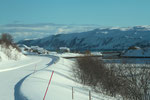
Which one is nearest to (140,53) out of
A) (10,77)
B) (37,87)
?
(10,77)

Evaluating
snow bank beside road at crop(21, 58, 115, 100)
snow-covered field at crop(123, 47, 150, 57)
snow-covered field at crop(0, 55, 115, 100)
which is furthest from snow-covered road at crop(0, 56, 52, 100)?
snow-covered field at crop(123, 47, 150, 57)

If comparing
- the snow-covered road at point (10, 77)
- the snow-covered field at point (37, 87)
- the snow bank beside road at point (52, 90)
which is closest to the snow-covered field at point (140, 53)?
the snow-covered road at point (10, 77)

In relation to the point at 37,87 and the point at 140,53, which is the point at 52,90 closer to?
the point at 37,87

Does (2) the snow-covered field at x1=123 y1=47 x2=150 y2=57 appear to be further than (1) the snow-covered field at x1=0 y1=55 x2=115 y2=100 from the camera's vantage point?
Yes

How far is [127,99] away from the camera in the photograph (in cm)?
2159

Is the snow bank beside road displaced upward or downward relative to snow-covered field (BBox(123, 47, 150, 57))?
upward

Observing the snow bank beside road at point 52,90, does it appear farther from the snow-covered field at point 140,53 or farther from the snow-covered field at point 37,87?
the snow-covered field at point 140,53

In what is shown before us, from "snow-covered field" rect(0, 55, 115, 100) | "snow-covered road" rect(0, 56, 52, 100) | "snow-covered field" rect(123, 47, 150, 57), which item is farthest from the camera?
"snow-covered field" rect(123, 47, 150, 57)

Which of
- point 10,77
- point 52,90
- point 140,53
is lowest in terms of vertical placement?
point 140,53

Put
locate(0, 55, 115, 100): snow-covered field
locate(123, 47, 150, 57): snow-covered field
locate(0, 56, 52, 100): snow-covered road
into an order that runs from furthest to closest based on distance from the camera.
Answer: locate(123, 47, 150, 57): snow-covered field < locate(0, 56, 52, 100): snow-covered road < locate(0, 55, 115, 100): snow-covered field

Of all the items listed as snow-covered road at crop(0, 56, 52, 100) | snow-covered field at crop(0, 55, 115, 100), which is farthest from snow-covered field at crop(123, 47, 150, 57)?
snow-covered field at crop(0, 55, 115, 100)

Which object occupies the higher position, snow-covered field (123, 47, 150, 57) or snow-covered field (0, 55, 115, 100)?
snow-covered field (0, 55, 115, 100)

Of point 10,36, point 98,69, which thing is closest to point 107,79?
point 98,69

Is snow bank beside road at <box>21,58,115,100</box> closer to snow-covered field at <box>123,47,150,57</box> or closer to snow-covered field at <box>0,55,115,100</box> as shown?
snow-covered field at <box>0,55,115,100</box>
